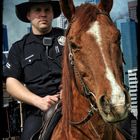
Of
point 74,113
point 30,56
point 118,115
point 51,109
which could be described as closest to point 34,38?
point 30,56

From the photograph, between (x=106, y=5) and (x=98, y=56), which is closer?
(x=98, y=56)

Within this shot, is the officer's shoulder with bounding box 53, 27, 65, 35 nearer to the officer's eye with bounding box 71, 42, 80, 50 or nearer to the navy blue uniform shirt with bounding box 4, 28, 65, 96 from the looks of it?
the navy blue uniform shirt with bounding box 4, 28, 65, 96

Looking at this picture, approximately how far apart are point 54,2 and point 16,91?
1127mm

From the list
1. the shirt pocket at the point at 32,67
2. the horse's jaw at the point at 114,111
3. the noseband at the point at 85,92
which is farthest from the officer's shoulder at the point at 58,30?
the horse's jaw at the point at 114,111

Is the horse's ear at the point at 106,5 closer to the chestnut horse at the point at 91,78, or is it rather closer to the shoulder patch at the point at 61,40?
the chestnut horse at the point at 91,78

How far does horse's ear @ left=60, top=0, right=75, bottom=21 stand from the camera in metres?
3.55

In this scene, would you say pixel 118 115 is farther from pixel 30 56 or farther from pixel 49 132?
pixel 30 56

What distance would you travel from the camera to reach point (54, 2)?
4.73 meters

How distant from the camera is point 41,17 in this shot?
446 centimetres

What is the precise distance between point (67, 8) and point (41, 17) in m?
0.94

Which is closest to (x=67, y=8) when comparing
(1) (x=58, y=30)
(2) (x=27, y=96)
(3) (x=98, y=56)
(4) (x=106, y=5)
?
(4) (x=106, y=5)

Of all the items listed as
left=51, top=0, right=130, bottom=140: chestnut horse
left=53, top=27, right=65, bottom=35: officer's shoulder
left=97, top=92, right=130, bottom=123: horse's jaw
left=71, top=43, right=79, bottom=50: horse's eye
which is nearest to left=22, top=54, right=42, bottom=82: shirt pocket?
left=53, top=27, right=65, bottom=35: officer's shoulder

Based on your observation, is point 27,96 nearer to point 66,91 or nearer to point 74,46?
point 66,91

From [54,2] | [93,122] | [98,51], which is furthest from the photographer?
[54,2]
